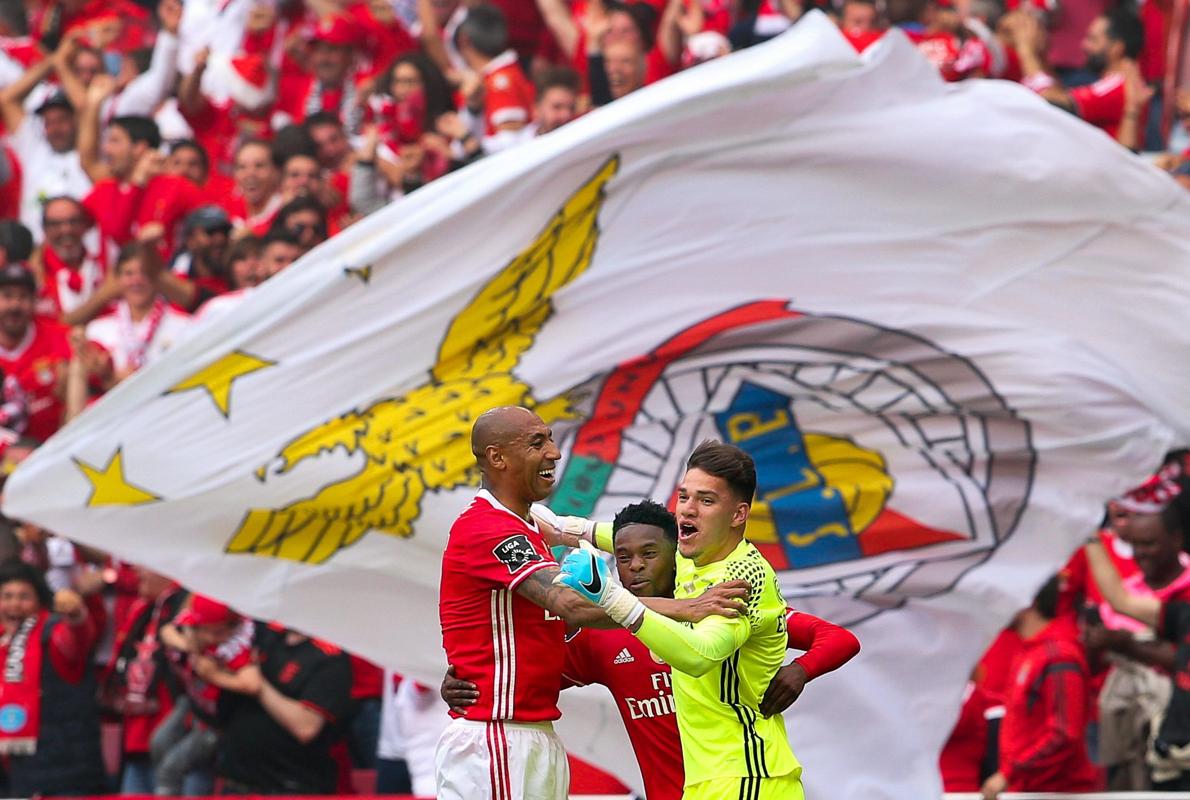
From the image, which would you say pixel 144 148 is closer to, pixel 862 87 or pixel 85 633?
pixel 85 633

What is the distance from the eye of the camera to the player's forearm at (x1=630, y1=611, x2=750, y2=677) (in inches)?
207

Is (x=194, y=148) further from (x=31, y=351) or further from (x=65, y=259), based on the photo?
(x=31, y=351)

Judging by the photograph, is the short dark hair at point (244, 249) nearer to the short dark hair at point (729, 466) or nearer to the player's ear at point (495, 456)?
the player's ear at point (495, 456)

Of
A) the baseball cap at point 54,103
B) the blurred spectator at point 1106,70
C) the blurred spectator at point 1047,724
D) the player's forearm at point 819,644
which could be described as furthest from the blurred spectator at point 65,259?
the player's forearm at point 819,644

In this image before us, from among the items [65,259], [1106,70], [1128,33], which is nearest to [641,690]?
[1106,70]

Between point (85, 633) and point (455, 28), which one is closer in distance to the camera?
point (85, 633)

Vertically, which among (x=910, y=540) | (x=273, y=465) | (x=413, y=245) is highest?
(x=413, y=245)

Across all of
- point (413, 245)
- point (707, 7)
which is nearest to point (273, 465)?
point (413, 245)

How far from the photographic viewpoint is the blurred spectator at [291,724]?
8930 millimetres

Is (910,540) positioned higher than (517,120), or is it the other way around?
(517,120)

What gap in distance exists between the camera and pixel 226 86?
14180 mm

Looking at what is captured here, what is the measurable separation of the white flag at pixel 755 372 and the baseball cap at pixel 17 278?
14.0 feet

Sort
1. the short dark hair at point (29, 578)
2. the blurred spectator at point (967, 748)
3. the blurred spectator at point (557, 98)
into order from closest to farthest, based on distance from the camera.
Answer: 1. the blurred spectator at point (967, 748)
2. the short dark hair at point (29, 578)
3. the blurred spectator at point (557, 98)

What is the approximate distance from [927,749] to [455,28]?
22.7 feet
